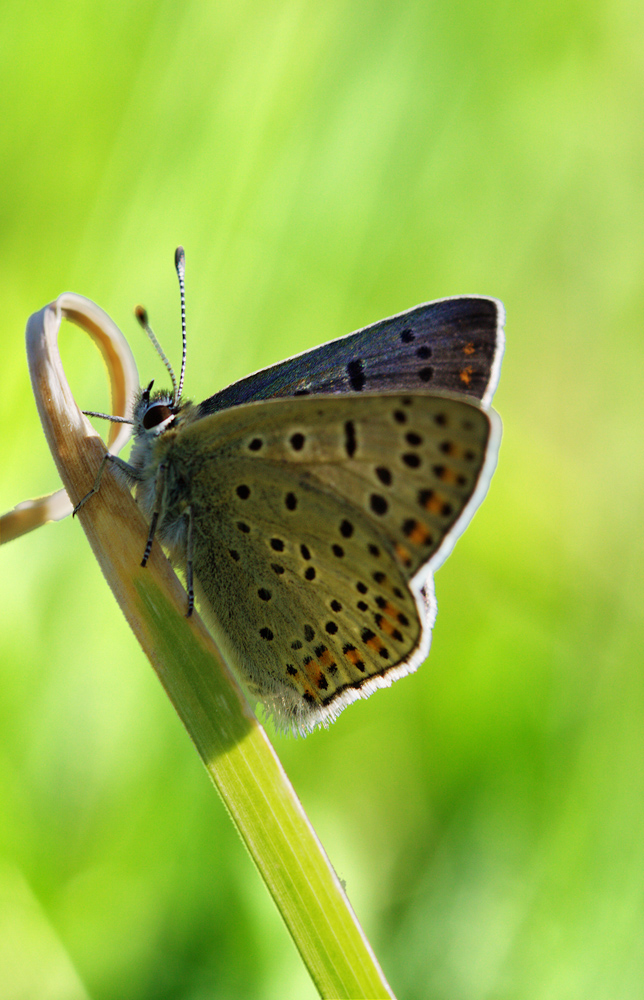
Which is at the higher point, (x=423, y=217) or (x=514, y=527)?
(x=423, y=217)

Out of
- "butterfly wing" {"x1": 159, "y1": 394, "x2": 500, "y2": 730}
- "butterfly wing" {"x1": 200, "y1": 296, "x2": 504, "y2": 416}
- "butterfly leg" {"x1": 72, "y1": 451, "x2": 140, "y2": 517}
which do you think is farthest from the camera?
"butterfly wing" {"x1": 200, "y1": 296, "x2": 504, "y2": 416}

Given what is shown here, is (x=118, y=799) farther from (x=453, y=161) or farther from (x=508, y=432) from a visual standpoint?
(x=453, y=161)

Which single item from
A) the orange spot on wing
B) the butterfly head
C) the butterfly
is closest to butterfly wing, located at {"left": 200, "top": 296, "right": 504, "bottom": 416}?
the butterfly

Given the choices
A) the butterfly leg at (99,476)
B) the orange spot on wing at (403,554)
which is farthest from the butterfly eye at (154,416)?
the orange spot on wing at (403,554)

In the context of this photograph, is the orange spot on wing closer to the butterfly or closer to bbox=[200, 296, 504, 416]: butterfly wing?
the butterfly

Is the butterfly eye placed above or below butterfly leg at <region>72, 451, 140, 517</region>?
above

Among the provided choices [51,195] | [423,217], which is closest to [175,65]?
[51,195]

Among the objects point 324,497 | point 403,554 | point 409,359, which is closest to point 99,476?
point 324,497
